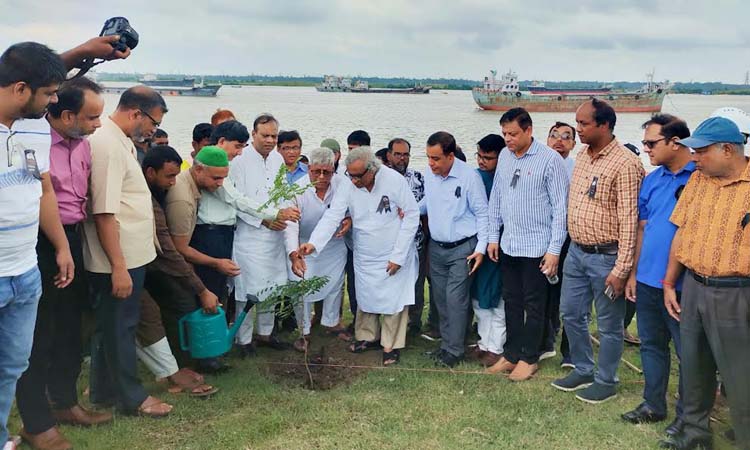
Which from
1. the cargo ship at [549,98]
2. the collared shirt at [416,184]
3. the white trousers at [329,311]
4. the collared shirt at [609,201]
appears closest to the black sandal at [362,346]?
the white trousers at [329,311]

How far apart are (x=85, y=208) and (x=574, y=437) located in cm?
321

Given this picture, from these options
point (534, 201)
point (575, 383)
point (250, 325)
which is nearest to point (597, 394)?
point (575, 383)

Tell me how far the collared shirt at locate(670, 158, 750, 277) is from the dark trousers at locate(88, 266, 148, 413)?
10.6 ft

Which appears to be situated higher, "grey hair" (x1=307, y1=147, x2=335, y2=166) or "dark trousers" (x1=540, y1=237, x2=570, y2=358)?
"grey hair" (x1=307, y1=147, x2=335, y2=166)

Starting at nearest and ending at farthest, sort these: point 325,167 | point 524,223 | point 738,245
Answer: point 738,245 → point 524,223 → point 325,167

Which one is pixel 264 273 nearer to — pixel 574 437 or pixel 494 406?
pixel 494 406

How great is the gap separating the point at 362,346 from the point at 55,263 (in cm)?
263

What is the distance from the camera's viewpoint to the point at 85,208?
11.1ft

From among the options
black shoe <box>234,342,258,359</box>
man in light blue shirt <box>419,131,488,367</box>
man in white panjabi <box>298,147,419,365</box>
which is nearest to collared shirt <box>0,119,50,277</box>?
man in white panjabi <box>298,147,419,365</box>

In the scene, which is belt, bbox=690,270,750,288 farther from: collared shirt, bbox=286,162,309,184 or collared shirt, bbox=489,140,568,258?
collared shirt, bbox=286,162,309,184

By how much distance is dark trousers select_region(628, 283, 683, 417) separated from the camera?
358 cm

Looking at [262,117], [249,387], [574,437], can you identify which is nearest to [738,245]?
[574,437]

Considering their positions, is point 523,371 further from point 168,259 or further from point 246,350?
point 168,259

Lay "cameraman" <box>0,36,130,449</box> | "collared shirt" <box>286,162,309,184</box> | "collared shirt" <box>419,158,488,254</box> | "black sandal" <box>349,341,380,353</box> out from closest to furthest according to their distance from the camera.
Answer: "cameraman" <box>0,36,130,449</box> → "collared shirt" <box>419,158,488,254</box> → "black sandal" <box>349,341,380,353</box> → "collared shirt" <box>286,162,309,184</box>
